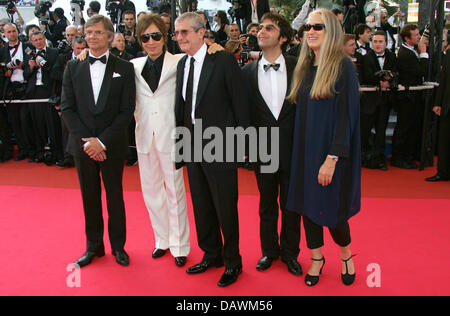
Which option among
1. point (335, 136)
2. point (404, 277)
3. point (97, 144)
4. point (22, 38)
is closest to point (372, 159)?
point (404, 277)

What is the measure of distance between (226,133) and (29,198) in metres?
3.12

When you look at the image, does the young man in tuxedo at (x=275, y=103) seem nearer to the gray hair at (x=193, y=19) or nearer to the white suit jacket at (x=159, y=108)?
the gray hair at (x=193, y=19)

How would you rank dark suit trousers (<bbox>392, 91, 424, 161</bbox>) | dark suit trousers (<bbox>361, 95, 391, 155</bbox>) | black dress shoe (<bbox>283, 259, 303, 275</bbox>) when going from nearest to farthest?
1. black dress shoe (<bbox>283, 259, 303, 275</bbox>)
2. dark suit trousers (<bbox>361, 95, 391, 155</bbox>)
3. dark suit trousers (<bbox>392, 91, 424, 161</bbox>)

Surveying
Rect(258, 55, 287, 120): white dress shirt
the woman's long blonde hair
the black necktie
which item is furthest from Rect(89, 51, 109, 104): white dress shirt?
Result: the woman's long blonde hair

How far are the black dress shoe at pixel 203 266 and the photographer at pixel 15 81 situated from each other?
15.6 feet

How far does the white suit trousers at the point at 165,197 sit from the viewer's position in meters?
3.33

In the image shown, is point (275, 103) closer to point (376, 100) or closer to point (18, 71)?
point (376, 100)

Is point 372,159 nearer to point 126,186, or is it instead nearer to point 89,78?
point 126,186

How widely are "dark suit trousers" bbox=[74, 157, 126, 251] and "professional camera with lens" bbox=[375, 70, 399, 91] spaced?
4021 mm

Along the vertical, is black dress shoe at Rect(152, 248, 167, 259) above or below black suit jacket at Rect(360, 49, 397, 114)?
below

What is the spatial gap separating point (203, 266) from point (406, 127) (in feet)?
14.2

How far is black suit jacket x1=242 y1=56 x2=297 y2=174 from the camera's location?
2.99 meters

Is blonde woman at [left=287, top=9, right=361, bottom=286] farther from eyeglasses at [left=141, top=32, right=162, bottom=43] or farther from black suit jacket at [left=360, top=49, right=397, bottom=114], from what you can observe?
black suit jacket at [left=360, top=49, right=397, bottom=114]

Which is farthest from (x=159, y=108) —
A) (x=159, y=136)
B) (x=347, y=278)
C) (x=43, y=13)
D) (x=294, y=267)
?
(x=43, y=13)
